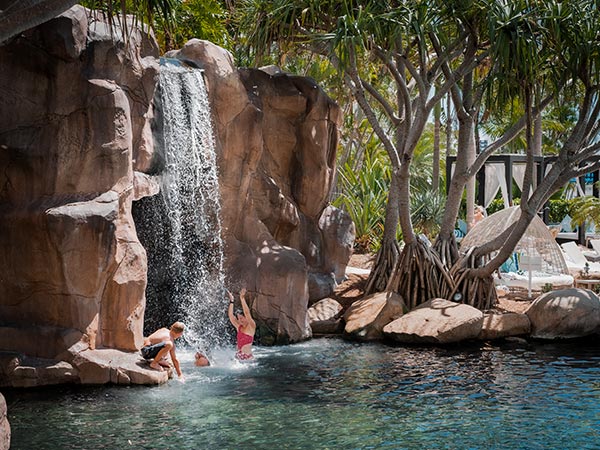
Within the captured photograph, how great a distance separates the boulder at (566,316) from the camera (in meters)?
15.3

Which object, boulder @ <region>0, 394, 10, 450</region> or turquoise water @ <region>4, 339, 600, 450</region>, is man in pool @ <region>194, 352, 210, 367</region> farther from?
boulder @ <region>0, 394, 10, 450</region>

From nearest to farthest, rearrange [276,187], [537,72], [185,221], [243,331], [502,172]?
1. [243,331]
2. [185,221]
3. [537,72]
4. [276,187]
5. [502,172]

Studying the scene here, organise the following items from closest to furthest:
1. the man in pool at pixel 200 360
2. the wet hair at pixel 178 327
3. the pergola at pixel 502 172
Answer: the wet hair at pixel 178 327
the man in pool at pixel 200 360
the pergola at pixel 502 172

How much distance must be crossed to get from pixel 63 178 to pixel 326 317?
20.1 feet

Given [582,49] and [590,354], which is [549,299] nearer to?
[590,354]

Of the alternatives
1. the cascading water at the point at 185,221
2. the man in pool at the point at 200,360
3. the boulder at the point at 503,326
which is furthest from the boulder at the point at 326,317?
the man in pool at the point at 200,360

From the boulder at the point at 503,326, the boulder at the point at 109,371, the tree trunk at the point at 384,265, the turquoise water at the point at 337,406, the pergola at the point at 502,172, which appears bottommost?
the turquoise water at the point at 337,406

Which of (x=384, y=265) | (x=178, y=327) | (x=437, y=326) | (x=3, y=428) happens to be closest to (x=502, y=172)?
(x=384, y=265)

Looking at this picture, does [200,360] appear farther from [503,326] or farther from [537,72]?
[537,72]

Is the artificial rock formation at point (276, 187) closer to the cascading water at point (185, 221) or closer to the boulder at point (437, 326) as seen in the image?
the cascading water at point (185, 221)

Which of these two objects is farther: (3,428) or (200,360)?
(200,360)

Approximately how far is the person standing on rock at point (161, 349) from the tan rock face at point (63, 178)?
0.44m

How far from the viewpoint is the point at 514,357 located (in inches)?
545

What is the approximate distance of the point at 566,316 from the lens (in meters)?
15.3
